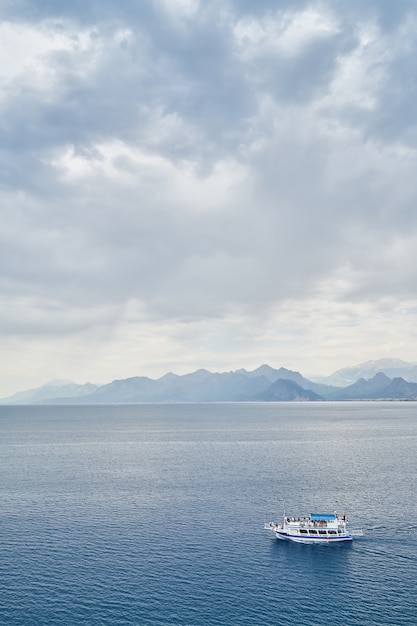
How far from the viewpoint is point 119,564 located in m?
103

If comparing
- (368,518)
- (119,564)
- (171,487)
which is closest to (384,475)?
(368,518)

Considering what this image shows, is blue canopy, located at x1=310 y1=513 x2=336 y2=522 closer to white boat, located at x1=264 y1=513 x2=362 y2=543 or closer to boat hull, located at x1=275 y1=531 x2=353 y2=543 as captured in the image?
white boat, located at x1=264 y1=513 x2=362 y2=543

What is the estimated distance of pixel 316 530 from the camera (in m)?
124

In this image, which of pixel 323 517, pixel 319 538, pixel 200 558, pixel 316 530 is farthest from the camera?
pixel 323 517

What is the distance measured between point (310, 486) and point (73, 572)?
10248cm

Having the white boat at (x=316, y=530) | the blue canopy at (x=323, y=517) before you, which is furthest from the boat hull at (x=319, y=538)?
the blue canopy at (x=323, y=517)

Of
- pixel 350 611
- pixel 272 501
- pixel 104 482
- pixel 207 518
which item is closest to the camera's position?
pixel 350 611

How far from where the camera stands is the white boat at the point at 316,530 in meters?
122

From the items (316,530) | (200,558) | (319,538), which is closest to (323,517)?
(316,530)

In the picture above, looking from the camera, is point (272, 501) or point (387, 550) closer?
point (387, 550)

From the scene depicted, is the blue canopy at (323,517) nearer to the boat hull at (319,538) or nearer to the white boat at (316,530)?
the white boat at (316,530)

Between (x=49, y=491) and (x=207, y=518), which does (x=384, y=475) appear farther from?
(x=49, y=491)

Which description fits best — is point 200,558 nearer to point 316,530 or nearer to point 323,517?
point 316,530

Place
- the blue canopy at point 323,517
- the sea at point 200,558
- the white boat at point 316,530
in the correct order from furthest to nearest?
the blue canopy at point 323,517, the white boat at point 316,530, the sea at point 200,558
